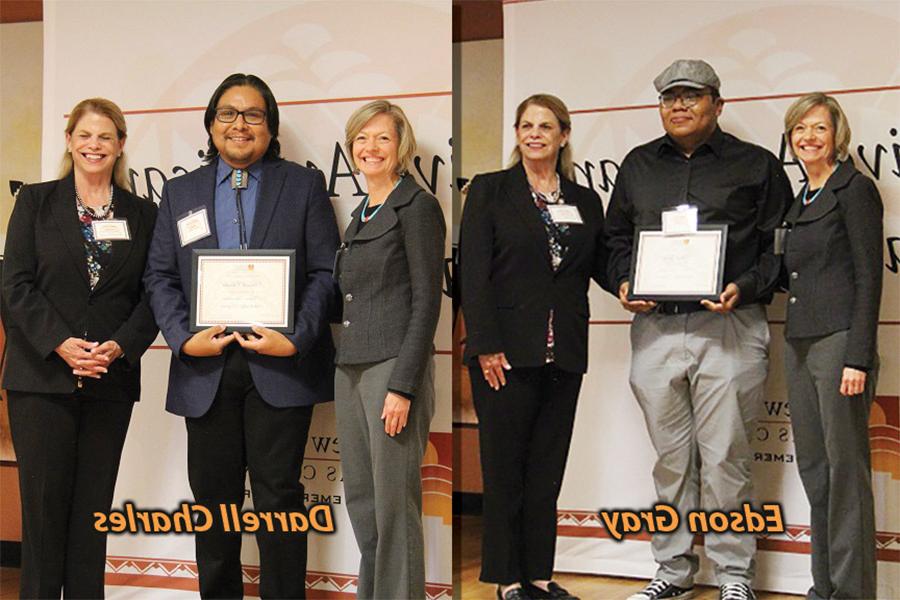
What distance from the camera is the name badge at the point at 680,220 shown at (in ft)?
10.5

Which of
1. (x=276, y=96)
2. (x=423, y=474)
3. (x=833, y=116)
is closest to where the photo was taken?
(x=833, y=116)

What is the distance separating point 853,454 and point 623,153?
1.42 metres

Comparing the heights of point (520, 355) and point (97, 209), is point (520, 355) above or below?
below

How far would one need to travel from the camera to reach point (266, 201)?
3.24m

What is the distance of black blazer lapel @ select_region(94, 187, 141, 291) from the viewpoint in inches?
128

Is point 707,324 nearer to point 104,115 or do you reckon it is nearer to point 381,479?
point 381,479

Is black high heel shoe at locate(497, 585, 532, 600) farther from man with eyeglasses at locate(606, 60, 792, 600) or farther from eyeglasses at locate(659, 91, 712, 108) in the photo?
eyeglasses at locate(659, 91, 712, 108)

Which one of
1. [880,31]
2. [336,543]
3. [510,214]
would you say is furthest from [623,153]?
[336,543]

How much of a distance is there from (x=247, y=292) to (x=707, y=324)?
1.60m

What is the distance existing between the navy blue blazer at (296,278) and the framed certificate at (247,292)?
0.05m

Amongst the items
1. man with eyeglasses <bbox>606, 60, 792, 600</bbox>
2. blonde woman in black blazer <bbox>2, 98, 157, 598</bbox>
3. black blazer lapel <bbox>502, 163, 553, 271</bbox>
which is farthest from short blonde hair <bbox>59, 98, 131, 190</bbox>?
man with eyeglasses <bbox>606, 60, 792, 600</bbox>

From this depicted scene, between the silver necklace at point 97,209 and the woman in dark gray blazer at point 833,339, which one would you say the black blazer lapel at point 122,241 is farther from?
the woman in dark gray blazer at point 833,339

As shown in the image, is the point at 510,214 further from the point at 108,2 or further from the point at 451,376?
the point at 108,2
